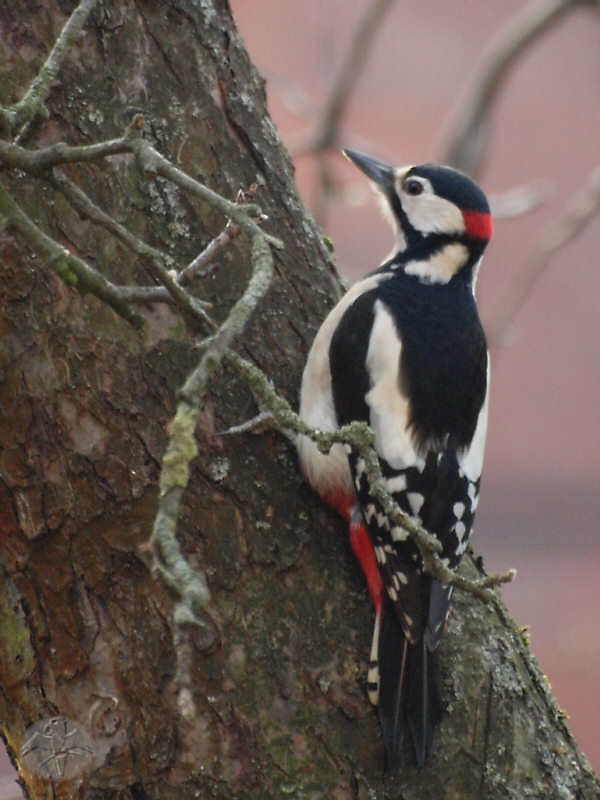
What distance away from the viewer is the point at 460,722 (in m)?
→ 1.76

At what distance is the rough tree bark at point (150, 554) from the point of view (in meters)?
1.63

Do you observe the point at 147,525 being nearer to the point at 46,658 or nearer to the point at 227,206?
the point at 46,658

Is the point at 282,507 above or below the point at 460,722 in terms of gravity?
above

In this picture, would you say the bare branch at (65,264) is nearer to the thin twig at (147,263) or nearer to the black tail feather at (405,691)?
the thin twig at (147,263)

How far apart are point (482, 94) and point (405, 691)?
2.31 metres

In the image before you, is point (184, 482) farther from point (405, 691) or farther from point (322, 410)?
point (322, 410)

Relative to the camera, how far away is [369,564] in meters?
1.82

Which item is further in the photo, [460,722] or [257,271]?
[460,722]

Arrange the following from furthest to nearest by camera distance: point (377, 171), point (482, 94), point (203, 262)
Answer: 1. point (482, 94)
2. point (377, 171)
3. point (203, 262)

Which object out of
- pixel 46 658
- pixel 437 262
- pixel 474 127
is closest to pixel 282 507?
pixel 46 658

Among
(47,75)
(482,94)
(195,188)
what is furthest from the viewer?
(482,94)

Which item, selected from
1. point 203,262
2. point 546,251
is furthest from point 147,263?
point 546,251

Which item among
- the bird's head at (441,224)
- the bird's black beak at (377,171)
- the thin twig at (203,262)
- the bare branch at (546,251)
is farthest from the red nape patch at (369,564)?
the bare branch at (546,251)

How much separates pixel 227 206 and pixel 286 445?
0.72 metres
